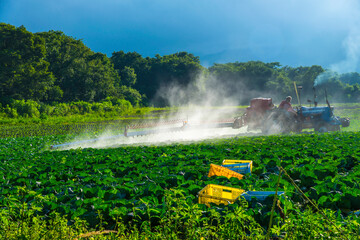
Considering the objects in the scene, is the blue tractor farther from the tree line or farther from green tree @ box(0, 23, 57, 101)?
green tree @ box(0, 23, 57, 101)

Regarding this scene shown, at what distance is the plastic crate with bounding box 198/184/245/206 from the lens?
161 inches

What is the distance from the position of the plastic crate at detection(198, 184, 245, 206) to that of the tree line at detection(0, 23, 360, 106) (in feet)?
91.0

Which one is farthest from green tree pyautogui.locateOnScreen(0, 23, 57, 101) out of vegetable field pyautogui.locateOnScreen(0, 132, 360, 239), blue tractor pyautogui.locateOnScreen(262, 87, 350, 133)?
vegetable field pyautogui.locateOnScreen(0, 132, 360, 239)

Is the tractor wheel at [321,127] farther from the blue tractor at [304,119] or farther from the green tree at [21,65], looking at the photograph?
the green tree at [21,65]

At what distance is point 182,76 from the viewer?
70.1 m

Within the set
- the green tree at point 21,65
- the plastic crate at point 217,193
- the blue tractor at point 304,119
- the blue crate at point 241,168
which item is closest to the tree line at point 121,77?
the green tree at point 21,65

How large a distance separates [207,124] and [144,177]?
17402 mm

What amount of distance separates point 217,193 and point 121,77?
64091 millimetres

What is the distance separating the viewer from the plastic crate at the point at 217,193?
4078 mm

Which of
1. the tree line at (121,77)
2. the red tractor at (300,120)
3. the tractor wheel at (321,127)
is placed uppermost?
the tree line at (121,77)

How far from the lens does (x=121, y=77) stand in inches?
2616

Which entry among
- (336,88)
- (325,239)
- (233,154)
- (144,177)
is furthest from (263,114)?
(336,88)

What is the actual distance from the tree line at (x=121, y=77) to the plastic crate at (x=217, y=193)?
91.0ft

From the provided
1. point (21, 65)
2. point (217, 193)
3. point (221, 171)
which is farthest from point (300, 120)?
point (21, 65)
